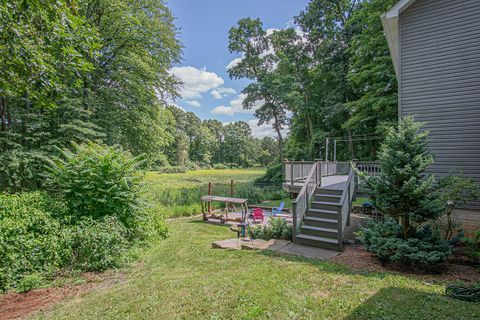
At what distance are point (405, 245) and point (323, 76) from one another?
18948 mm

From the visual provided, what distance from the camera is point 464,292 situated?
358cm

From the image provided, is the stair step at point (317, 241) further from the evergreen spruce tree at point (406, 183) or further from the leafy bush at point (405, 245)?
the evergreen spruce tree at point (406, 183)

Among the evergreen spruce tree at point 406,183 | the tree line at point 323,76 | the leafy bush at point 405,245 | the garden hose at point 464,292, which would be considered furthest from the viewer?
the tree line at point 323,76

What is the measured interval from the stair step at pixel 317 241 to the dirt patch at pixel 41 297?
14.5ft

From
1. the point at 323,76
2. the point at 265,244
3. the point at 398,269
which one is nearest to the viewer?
the point at 398,269

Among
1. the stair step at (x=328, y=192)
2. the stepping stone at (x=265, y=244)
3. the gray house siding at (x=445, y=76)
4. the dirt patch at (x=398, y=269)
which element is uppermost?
the gray house siding at (x=445, y=76)

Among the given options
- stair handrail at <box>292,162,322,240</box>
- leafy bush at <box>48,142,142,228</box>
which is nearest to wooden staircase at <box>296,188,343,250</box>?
stair handrail at <box>292,162,322,240</box>

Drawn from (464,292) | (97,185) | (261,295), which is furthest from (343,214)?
(97,185)

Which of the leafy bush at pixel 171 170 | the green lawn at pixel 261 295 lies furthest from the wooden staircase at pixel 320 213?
the leafy bush at pixel 171 170

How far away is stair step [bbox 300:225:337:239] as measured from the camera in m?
6.38

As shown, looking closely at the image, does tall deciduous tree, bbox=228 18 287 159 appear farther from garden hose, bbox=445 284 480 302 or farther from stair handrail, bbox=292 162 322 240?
garden hose, bbox=445 284 480 302

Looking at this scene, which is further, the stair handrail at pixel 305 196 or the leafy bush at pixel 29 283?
the stair handrail at pixel 305 196

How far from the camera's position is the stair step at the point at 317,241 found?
613 cm

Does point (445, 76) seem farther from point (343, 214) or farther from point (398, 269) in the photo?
point (398, 269)
